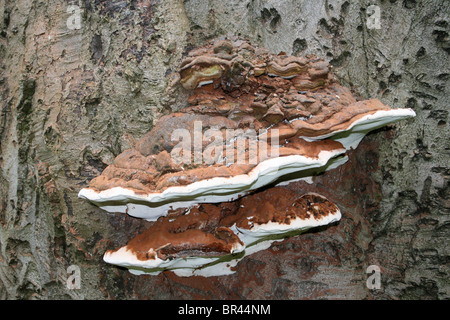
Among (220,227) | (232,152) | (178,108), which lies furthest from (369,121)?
(178,108)

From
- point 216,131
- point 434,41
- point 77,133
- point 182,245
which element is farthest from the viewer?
point 434,41

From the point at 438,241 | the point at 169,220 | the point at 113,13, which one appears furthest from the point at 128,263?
the point at 438,241

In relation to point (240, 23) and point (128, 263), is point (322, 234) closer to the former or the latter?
point (128, 263)

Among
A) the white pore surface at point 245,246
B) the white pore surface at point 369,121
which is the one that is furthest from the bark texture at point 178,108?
the white pore surface at point 369,121

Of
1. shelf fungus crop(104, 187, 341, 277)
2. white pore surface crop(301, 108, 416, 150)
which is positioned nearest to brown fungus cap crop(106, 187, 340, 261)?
shelf fungus crop(104, 187, 341, 277)

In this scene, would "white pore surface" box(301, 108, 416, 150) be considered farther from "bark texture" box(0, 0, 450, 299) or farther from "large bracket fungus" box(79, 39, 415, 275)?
"bark texture" box(0, 0, 450, 299)

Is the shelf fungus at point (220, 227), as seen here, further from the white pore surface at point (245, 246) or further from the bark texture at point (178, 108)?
the bark texture at point (178, 108)
